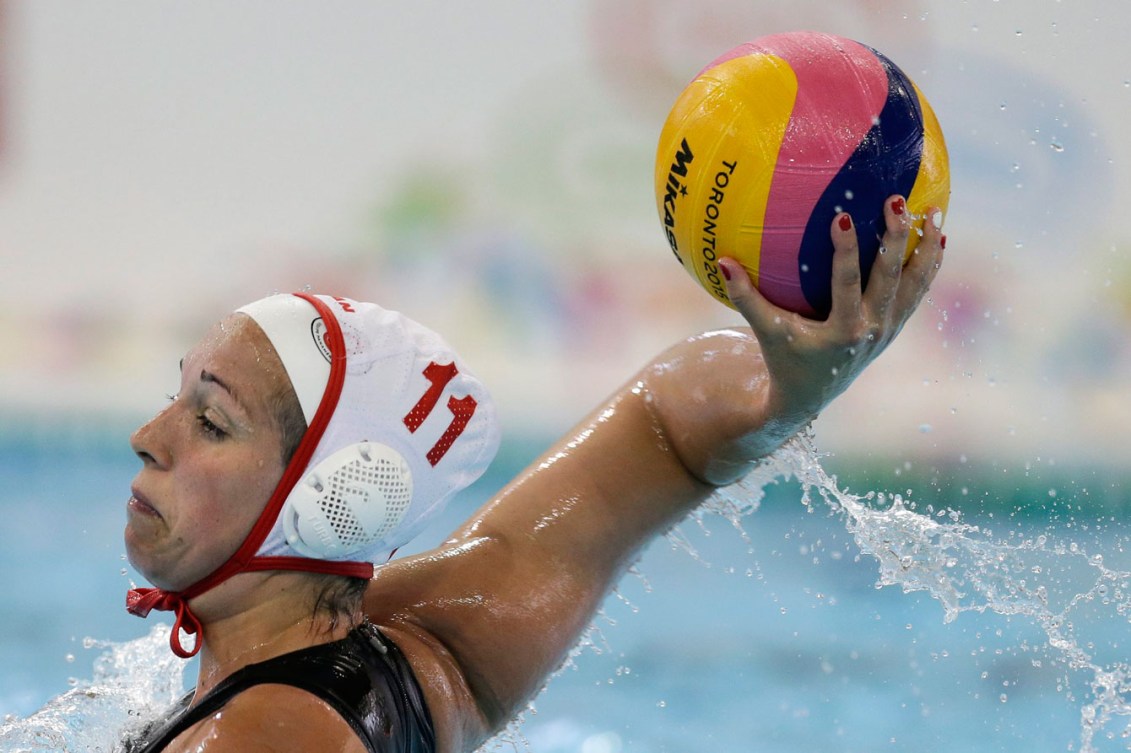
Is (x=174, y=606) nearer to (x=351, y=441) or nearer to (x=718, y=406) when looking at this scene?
(x=351, y=441)

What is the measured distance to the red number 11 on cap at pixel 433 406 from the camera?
1.67 m

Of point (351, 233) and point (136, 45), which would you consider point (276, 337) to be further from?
point (136, 45)

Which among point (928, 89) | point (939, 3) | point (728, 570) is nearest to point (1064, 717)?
point (728, 570)

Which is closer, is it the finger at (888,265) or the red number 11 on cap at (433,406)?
the finger at (888,265)

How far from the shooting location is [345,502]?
5.15ft

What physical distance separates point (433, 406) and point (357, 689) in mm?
379

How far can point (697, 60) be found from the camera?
7.28 m

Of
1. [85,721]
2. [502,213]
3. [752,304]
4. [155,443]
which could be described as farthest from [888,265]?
[502,213]

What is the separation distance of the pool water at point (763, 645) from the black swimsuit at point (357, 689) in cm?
237

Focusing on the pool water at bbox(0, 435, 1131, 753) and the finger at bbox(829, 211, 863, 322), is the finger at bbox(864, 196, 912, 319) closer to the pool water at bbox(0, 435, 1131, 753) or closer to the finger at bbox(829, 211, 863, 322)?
the finger at bbox(829, 211, 863, 322)

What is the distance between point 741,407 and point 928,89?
5.33m

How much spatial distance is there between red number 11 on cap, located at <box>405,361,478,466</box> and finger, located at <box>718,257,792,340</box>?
39cm

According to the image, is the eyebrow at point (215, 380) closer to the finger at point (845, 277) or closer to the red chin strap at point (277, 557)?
the red chin strap at point (277, 557)

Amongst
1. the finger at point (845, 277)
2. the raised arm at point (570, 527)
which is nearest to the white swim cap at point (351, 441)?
the raised arm at point (570, 527)
